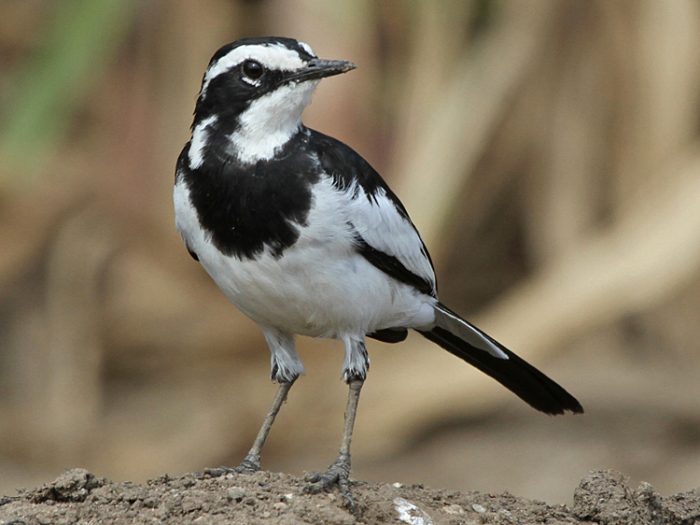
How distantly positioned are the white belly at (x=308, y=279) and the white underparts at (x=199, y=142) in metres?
0.12

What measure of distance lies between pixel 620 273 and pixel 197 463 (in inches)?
131

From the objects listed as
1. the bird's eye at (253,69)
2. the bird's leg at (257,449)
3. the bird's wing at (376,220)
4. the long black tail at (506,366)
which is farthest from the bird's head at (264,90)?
the long black tail at (506,366)

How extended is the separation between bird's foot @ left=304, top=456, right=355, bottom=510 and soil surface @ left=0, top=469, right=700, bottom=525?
3 centimetres

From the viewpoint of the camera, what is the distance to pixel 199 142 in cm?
561

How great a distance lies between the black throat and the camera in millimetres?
5391

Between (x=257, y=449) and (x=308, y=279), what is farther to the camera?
(x=257, y=449)

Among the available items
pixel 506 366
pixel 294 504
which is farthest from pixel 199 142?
pixel 506 366

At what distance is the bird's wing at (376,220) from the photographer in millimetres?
5594

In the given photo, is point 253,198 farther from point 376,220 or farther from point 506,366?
point 506,366

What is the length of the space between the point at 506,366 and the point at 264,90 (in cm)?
190

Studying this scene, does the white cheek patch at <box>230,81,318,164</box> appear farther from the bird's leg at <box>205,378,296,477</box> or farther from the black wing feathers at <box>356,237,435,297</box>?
the bird's leg at <box>205,378,296,477</box>

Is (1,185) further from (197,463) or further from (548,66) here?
(548,66)

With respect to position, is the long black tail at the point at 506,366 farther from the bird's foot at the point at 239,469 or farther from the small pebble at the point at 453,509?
the small pebble at the point at 453,509

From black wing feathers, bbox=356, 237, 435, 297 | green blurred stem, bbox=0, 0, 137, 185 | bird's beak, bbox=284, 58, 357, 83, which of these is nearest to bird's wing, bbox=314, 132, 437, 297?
black wing feathers, bbox=356, 237, 435, 297
